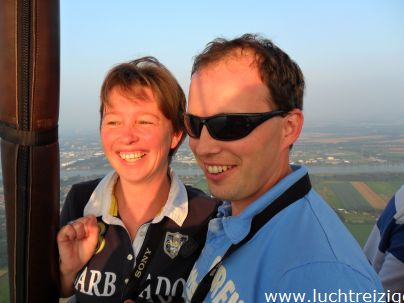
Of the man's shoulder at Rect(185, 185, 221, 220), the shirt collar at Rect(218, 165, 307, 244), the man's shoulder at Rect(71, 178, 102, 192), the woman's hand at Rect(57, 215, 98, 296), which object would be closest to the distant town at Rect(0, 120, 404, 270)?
the man's shoulder at Rect(71, 178, 102, 192)

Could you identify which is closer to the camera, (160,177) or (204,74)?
(204,74)

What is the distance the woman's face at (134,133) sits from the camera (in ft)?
6.48

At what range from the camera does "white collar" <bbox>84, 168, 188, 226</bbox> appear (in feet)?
6.61

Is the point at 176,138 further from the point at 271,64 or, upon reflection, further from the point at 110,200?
the point at 271,64

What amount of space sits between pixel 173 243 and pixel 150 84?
104 centimetres

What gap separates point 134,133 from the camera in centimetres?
196

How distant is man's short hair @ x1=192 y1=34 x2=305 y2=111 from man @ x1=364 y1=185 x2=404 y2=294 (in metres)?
1.08

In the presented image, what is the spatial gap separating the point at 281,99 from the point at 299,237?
2.07 feet

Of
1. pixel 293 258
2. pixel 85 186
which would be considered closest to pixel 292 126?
pixel 293 258

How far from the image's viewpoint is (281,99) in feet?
4.51

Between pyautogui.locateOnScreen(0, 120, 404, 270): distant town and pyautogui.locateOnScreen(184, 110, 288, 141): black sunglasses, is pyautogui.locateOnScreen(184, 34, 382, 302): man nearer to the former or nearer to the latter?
pyautogui.locateOnScreen(184, 110, 288, 141): black sunglasses

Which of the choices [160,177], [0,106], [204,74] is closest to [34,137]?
[0,106]

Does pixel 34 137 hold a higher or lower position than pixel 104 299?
higher

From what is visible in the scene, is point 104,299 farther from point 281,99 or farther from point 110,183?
point 281,99
